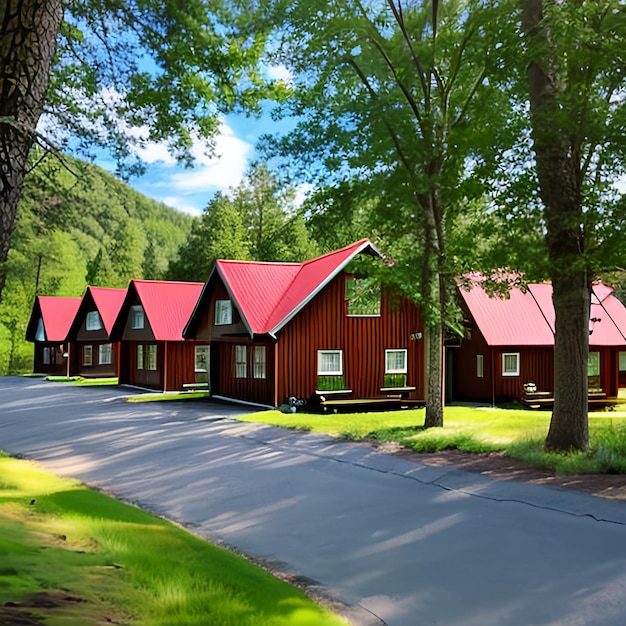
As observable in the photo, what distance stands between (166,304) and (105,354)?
45.4 ft

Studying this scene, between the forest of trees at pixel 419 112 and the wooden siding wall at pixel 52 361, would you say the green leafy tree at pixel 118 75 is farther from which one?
the wooden siding wall at pixel 52 361

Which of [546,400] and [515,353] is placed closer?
[546,400]

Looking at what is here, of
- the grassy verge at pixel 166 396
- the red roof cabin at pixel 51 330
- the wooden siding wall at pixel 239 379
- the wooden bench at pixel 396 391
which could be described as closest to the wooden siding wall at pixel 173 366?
the grassy verge at pixel 166 396

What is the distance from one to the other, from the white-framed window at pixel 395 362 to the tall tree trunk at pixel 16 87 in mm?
24446

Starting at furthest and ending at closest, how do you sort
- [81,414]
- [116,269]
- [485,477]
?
[116,269] → [81,414] → [485,477]

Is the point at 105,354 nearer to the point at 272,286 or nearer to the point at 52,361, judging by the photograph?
the point at 52,361

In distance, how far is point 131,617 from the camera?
504cm

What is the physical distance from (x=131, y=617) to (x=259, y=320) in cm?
2233

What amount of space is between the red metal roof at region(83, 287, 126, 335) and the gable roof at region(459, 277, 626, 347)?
83.3 feet

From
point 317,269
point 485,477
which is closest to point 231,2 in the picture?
point 485,477

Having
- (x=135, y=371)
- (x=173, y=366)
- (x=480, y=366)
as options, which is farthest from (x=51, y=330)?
(x=480, y=366)

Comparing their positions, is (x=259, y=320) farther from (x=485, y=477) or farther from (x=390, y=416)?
(x=485, y=477)

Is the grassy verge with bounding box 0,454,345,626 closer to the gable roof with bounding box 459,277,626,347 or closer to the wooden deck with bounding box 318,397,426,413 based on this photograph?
the wooden deck with bounding box 318,397,426,413

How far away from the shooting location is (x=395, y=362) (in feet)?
95.9
